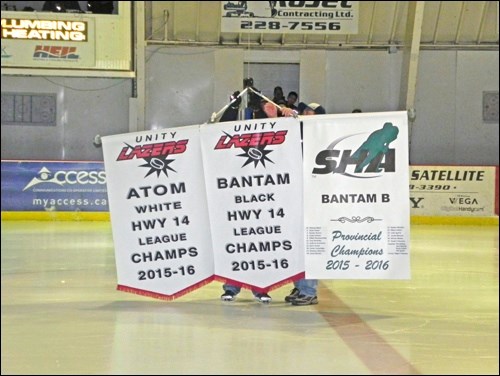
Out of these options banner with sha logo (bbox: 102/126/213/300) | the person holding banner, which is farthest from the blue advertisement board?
the person holding banner

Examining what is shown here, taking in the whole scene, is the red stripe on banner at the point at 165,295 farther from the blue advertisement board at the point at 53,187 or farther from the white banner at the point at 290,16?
the white banner at the point at 290,16

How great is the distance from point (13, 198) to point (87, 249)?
20.0 feet

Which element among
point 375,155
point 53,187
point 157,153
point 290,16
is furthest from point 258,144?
point 290,16

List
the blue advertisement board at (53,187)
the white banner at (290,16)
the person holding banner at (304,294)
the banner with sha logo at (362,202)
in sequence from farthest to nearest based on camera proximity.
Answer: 1. the white banner at (290,16)
2. the blue advertisement board at (53,187)
3. the person holding banner at (304,294)
4. the banner with sha logo at (362,202)

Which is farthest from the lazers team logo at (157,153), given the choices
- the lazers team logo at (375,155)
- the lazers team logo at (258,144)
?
the lazers team logo at (375,155)

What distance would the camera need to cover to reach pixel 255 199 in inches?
321

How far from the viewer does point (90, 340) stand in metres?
6.55

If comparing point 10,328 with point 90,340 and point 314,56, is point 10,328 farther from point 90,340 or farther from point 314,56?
point 314,56

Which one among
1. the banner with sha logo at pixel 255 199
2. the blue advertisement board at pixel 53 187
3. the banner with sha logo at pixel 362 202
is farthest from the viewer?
the blue advertisement board at pixel 53 187

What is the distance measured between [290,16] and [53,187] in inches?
286

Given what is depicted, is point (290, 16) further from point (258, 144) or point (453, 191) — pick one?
point (258, 144)

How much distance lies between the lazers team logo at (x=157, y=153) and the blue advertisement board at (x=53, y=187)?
1060cm

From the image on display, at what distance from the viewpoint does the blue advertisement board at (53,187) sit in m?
18.7

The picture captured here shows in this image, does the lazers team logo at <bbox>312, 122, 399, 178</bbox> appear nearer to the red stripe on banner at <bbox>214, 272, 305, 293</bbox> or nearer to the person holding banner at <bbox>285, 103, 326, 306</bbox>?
the red stripe on banner at <bbox>214, 272, 305, 293</bbox>
